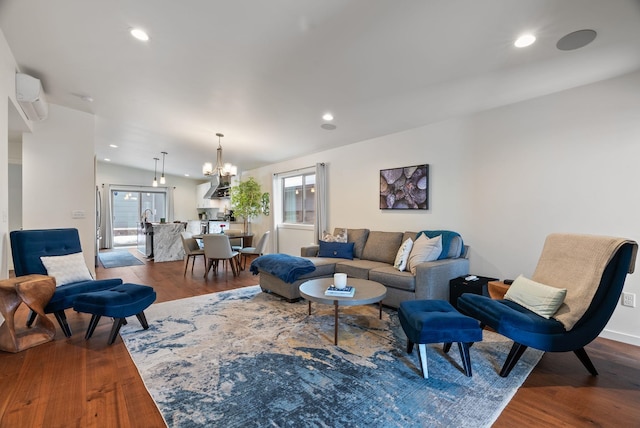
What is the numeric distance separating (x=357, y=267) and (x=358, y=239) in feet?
3.09

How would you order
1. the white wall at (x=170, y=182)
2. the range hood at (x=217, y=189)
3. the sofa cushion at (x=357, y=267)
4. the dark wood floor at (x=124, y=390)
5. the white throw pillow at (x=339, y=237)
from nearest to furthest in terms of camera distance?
the dark wood floor at (x=124, y=390) < the sofa cushion at (x=357, y=267) < the white throw pillow at (x=339, y=237) < the range hood at (x=217, y=189) < the white wall at (x=170, y=182)

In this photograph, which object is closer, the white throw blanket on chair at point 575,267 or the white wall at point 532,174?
the white throw blanket on chair at point 575,267

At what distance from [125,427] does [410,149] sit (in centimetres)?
435

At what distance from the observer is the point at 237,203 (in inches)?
298

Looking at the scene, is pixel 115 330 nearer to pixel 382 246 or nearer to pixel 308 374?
pixel 308 374

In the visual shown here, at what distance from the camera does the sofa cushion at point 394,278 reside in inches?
130

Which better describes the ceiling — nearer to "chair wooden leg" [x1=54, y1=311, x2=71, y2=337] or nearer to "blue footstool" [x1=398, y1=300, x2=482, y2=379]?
"blue footstool" [x1=398, y1=300, x2=482, y2=379]

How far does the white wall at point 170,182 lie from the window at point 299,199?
5395 millimetres

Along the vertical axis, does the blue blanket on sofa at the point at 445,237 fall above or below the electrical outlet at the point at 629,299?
above

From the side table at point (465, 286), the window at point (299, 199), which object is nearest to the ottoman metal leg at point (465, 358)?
the side table at point (465, 286)

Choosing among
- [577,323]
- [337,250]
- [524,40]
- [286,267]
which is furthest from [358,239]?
[524,40]

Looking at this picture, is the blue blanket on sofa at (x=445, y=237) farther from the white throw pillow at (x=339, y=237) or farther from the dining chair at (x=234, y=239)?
the dining chair at (x=234, y=239)

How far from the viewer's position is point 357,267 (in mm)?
3887

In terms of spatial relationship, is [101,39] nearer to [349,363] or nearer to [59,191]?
[59,191]
